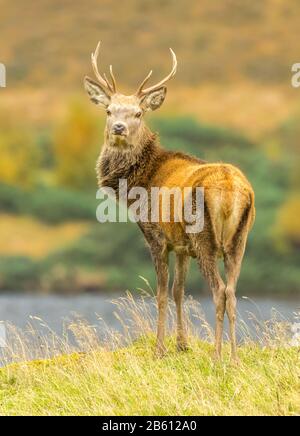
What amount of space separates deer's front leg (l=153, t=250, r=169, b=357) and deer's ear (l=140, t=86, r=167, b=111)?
1810 mm

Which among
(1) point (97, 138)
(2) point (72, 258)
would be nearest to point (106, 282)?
(2) point (72, 258)

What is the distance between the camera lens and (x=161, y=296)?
12750 mm

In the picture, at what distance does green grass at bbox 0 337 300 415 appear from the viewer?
10.1 m

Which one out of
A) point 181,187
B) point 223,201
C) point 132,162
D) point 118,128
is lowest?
point 223,201

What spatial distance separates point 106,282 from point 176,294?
222 ft

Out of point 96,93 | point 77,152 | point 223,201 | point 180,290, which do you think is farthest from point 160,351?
point 77,152

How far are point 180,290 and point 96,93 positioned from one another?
2.50m

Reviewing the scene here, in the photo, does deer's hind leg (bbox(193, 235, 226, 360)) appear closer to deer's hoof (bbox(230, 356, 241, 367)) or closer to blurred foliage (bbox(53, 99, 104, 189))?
deer's hoof (bbox(230, 356, 241, 367))

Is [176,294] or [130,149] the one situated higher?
[130,149]

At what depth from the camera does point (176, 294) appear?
507 inches

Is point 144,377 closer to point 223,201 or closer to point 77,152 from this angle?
point 223,201
